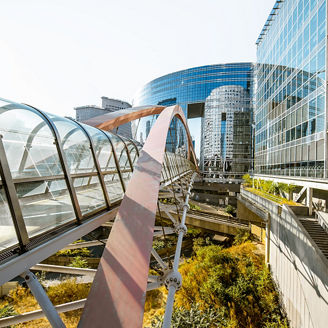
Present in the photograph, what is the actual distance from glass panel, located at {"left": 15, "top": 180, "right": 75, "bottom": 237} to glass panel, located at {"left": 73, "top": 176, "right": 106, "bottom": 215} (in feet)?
1.29

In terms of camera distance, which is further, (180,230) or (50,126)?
(180,230)

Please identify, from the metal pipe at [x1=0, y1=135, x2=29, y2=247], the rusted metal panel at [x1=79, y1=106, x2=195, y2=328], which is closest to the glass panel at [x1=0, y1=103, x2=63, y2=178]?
the metal pipe at [x1=0, y1=135, x2=29, y2=247]

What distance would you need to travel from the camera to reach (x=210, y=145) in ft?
190

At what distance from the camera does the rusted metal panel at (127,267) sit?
6.74 feet

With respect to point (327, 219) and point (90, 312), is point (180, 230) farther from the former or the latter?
point (327, 219)

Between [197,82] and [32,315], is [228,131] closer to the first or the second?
[197,82]

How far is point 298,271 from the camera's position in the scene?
9562 mm

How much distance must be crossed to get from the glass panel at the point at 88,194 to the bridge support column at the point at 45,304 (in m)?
1.45

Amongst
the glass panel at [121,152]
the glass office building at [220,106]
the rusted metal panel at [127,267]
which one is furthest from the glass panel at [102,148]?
the glass office building at [220,106]

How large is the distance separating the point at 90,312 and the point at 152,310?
37.6 ft

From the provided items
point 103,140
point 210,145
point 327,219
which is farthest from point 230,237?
point 210,145

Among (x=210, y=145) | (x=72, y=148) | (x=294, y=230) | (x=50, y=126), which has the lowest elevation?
(x=294, y=230)

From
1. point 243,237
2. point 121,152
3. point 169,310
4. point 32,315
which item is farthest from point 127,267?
point 243,237

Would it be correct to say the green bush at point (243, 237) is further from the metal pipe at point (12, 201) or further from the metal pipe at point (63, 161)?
the metal pipe at point (12, 201)
